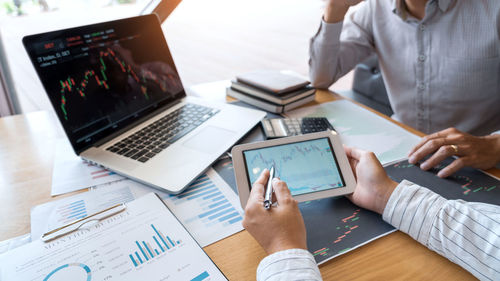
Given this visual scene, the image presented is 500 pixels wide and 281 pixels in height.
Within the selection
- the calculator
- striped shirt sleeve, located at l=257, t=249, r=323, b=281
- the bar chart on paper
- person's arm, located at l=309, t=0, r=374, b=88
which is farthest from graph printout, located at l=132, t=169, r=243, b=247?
Answer: person's arm, located at l=309, t=0, r=374, b=88

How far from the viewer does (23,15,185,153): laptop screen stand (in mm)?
631

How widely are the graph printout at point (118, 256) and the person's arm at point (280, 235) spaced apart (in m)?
0.08

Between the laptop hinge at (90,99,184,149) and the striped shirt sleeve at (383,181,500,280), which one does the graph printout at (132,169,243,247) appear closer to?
the laptop hinge at (90,99,184,149)

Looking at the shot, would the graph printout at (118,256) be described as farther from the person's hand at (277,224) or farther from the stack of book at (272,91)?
the stack of book at (272,91)

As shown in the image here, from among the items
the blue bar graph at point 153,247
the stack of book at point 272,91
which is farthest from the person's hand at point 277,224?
the stack of book at point 272,91

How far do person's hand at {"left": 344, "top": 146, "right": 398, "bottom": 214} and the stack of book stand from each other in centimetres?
36

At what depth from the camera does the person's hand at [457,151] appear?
67cm

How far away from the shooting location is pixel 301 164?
608 millimetres

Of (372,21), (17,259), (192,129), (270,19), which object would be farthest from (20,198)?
(270,19)

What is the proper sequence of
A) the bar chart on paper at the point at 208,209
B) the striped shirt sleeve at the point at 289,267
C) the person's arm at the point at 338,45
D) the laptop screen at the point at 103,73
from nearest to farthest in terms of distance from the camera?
the striped shirt sleeve at the point at 289,267 < the bar chart on paper at the point at 208,209 < the laptop screen at the point at 103,73 < the person's arm at the point at 338,45

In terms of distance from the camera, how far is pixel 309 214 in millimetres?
558

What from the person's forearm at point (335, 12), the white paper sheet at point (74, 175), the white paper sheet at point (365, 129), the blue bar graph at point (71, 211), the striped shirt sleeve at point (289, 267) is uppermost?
the person's forearm at point (335, 12)

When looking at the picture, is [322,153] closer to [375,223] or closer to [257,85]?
[375,223]

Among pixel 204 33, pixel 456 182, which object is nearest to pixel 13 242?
pixel 456 182
